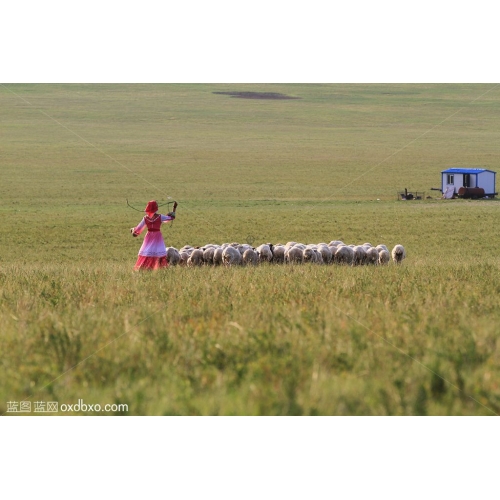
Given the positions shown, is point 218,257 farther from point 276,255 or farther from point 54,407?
point 54,407

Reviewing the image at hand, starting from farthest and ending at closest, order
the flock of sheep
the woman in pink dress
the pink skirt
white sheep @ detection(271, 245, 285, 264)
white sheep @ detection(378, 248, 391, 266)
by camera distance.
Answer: white sheep @ detection(378, 248, 391, 266)
white sheep @ detection(271, 245, 285, 264)
the flock of sheep
the pink skirt
the woman in pink dress

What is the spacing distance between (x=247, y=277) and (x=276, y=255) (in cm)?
753

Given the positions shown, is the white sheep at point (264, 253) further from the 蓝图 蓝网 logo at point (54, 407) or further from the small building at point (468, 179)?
the small building at point (468, 179)

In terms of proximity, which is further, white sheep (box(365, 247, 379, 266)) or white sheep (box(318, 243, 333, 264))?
white sheep (box(365, 247, 379, 266))

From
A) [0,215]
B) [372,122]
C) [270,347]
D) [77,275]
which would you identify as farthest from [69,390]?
[372,122]

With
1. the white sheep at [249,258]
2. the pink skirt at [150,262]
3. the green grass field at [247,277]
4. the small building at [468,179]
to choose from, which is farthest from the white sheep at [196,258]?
the small building at [468,179]

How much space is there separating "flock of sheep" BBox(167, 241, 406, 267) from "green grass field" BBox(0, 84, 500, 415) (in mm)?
1644

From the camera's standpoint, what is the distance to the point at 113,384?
6.23 m

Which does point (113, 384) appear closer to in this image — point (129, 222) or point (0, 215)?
point (129, 222)

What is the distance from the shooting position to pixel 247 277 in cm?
1186

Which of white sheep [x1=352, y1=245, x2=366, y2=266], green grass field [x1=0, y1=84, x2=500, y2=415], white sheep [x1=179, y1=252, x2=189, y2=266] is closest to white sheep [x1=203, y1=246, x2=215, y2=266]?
white sheep [x1=179, y1=252, x2=189, y2=266]

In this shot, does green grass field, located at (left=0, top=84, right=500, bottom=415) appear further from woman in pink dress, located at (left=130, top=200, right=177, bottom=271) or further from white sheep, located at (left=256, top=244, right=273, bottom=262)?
white sheep, located at (left=256, top=244, right=273, bottom=262)

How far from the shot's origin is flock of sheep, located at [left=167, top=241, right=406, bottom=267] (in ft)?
61.4

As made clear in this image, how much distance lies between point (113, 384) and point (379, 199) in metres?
55.5
